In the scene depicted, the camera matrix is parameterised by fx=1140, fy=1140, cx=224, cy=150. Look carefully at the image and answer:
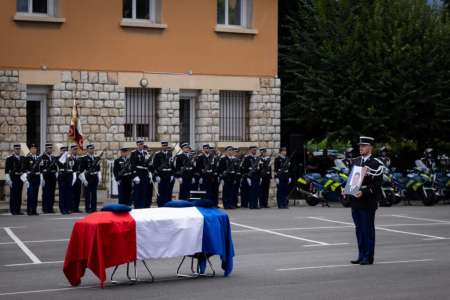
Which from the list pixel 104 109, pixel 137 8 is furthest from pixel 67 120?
pixel 137 8

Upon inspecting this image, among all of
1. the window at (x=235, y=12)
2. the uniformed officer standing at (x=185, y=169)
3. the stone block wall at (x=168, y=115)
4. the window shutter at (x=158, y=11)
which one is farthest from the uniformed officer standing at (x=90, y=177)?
the window at (x=235, y=12)

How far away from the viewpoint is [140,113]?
36031 mm

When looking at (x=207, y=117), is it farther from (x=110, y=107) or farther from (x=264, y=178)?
(x=264, y=178)

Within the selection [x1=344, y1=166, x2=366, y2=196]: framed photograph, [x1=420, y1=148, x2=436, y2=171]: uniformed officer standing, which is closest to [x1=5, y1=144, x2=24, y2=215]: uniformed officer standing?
[x1=344, y1=166, x2=366, y2=196]: framed photograph

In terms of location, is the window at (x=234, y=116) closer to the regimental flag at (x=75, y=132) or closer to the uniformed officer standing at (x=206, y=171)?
the uniformed officer standing at (x=206, y=171)

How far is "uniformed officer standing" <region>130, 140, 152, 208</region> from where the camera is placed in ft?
102

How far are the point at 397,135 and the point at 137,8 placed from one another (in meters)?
10.2

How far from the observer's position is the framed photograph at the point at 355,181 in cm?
1786

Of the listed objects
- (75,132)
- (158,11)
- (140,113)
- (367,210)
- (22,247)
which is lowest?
(22,247)

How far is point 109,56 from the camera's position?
115ft

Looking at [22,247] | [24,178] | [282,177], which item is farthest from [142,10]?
[22,247]

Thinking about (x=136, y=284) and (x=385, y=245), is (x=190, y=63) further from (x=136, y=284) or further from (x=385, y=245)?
(x=136, y=284)

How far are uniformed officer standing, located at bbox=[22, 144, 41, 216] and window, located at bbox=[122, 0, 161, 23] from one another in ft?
25.3

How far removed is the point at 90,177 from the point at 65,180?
2.54 ft
